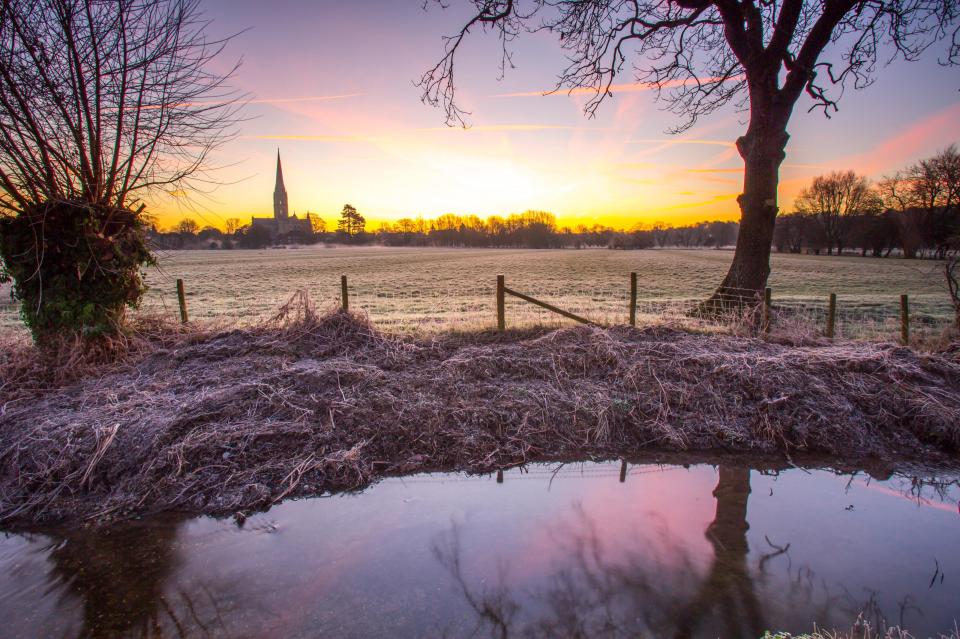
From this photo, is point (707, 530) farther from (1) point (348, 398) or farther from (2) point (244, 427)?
(2) point (244, 427)

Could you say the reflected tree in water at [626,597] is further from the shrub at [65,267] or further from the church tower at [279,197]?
the church tower at [279,197]

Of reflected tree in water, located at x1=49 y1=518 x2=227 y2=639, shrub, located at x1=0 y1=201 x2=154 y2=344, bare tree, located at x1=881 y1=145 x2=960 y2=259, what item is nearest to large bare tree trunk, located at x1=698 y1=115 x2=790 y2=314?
reflected tree in water, located at x1=49 y1=518 x2=227 y2=639

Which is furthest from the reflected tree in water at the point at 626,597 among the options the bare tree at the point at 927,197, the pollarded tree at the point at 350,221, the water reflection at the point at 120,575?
the pollarded tree at the point at 350,221

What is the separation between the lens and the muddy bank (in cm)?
491

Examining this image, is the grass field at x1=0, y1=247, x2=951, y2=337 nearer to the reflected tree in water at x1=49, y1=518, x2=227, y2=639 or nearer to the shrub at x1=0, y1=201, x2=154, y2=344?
the shrub at x1=0, y1=201, x2=154, y2=344

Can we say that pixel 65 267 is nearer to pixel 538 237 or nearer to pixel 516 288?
pixel 516 288

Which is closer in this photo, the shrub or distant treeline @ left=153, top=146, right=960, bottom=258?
the shrub

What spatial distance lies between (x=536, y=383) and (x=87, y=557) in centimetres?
518

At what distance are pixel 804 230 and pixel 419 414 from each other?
282ft

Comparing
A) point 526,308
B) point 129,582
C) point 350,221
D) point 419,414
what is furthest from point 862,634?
point 350,221

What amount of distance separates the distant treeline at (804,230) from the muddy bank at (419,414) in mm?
4000

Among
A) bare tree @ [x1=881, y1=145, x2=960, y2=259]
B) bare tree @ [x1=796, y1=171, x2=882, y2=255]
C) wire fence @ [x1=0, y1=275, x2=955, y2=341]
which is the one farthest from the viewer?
bare tree @ [x1=796, y1=171, x2=882, y2=255]

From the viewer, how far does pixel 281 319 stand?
8.97 metres

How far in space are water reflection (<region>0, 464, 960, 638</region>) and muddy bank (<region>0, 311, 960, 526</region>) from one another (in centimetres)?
57
